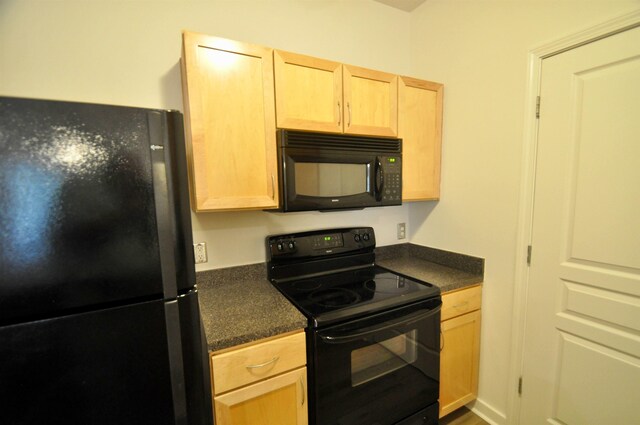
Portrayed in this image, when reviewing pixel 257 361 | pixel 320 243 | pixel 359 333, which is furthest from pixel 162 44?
pixel 359 333

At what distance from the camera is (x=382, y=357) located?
4.50ft

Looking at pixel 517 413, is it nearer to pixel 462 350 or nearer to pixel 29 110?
pixel 462 350

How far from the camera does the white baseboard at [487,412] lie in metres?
1.69

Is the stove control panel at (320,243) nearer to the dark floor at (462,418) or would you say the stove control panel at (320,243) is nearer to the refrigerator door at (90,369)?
the refrigerator door at (90,369)

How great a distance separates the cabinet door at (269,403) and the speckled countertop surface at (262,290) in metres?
0.20

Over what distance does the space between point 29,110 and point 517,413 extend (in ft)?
8.14

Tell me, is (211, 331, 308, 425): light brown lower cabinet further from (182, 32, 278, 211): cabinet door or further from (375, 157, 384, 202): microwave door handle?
(375, 157, 384, 202): microwave door handle

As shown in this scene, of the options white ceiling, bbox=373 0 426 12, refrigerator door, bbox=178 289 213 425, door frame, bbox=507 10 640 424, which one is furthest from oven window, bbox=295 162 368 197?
white ceiling, bbox=373 0 426 12

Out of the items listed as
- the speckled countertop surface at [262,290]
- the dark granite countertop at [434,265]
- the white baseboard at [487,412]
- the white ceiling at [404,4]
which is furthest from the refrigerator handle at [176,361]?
the white ceiling at [404,4]

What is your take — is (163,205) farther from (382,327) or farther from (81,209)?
(382,327)

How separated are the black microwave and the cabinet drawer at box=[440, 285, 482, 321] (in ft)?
2.10

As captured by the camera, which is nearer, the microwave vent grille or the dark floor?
the microwave vent grille

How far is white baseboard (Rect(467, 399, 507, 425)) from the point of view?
5.55ft

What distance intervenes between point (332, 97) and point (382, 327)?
1208 mm
